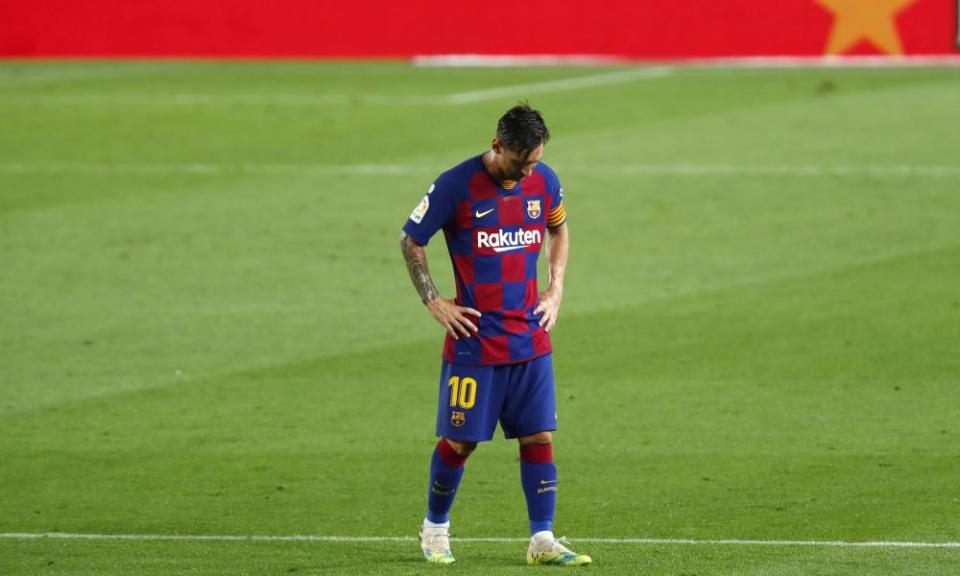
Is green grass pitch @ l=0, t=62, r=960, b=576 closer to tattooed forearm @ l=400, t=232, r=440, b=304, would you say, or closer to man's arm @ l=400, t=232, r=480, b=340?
man's arm @ l=400, t=232, r=480, b=340

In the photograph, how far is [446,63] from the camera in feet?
94.7

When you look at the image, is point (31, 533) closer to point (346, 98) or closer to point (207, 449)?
point (207, 449)

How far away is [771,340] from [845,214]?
4844 millimetres

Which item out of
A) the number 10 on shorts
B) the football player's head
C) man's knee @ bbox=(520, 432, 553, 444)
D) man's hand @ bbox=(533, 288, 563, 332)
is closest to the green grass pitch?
man's knee @ bbox=(520, 432, 553, 444)

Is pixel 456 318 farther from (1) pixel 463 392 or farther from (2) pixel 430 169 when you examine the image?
(2) pixel 430 169

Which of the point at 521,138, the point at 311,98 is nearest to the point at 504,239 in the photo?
the point at 521,138

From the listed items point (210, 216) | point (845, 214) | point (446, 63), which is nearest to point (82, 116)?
point (446, 63)

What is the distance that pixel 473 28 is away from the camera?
28.1 metres

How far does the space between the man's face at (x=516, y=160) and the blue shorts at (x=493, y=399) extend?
787mm

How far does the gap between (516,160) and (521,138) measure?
13 centimetres

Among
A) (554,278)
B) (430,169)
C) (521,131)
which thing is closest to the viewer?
(521,131)

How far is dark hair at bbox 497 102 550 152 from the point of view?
770 centimetres

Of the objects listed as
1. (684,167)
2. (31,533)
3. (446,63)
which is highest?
(446,63)

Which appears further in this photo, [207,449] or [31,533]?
[207,449]
